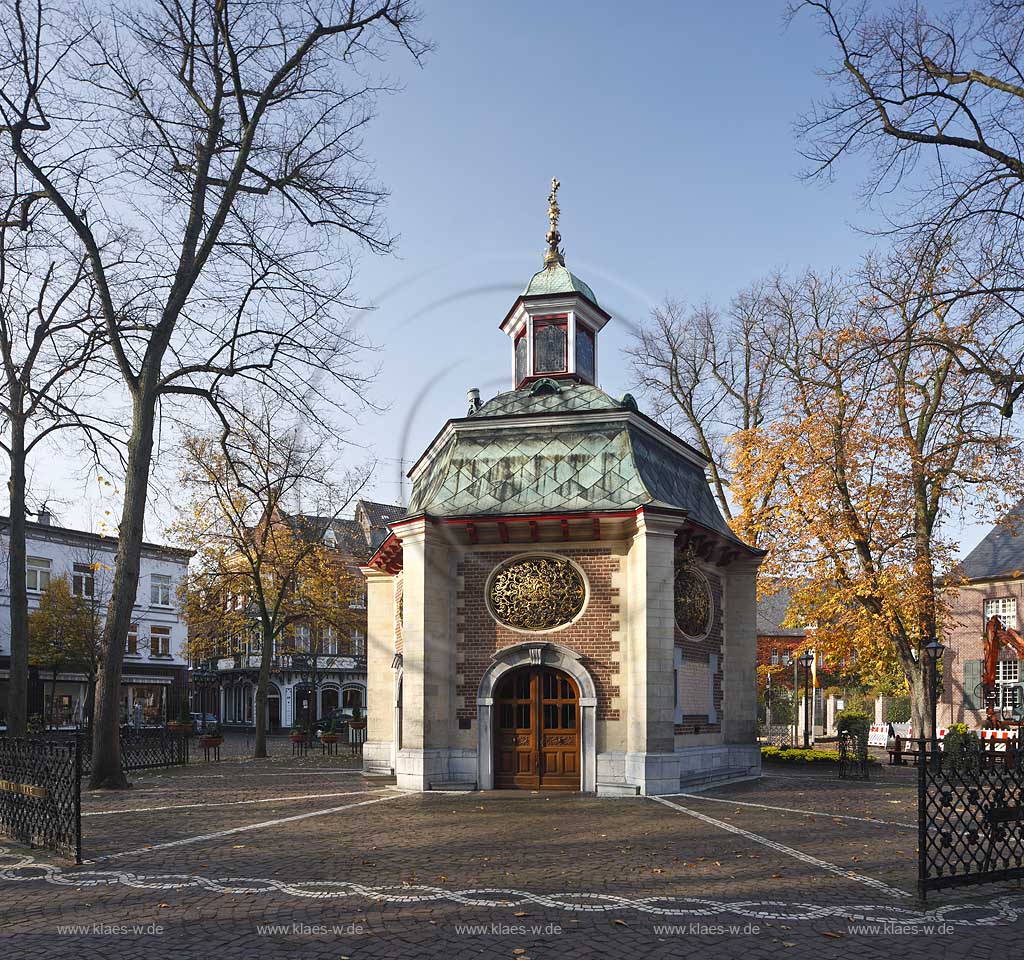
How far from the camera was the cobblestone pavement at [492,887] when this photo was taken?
326 inches

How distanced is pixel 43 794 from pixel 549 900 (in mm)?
6870

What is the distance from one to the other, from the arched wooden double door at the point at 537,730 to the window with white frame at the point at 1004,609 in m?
27.3

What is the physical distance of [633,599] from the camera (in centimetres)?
1948

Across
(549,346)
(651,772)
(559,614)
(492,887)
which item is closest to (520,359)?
(549,346)

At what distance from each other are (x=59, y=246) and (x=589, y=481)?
13803 mm

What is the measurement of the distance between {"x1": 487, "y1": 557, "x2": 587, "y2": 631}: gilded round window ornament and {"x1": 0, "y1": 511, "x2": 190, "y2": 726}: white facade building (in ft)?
73.2

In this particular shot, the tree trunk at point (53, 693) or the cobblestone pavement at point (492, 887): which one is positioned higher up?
the cobblestone pavement at point (492, 887)

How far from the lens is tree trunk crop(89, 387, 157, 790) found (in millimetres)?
19812

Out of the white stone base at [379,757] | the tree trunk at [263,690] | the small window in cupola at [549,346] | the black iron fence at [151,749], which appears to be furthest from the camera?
the tree trunk at [263,690]

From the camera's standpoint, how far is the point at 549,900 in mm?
9664
